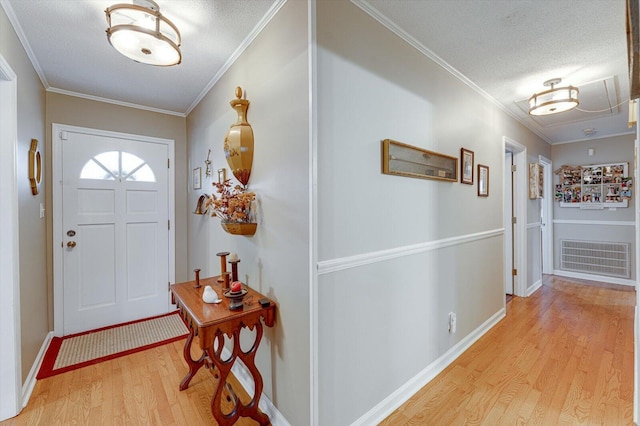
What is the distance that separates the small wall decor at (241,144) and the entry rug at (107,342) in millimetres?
1893

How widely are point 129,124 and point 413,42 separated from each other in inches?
116

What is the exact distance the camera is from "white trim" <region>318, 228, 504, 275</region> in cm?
145

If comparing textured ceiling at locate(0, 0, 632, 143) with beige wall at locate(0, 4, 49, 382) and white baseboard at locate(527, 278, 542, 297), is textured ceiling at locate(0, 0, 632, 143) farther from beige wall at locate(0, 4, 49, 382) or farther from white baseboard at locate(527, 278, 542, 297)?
white baseboard at locate(527, 278, 542, 297)

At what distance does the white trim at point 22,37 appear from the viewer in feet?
5.16

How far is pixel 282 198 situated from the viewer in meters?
1.57

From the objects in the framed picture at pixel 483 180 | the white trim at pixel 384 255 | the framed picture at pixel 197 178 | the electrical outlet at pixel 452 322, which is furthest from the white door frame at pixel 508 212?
the framed picture at pixel 197 178

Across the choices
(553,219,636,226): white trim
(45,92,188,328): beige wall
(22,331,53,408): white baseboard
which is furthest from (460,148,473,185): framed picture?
(553,219,636,226): white trim

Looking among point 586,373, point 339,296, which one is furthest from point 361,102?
point 586,373

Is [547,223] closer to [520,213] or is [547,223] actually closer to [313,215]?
[520,213]

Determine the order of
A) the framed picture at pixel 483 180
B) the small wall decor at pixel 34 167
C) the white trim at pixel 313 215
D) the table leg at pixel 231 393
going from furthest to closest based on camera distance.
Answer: the framed picture at pixel 483 180 < the small wall decor at pixel 34 167 < the table leg at pixel 231 393 < the white trim at pixel 313 215

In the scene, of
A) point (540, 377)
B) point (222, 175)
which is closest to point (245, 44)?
point (222, 175)

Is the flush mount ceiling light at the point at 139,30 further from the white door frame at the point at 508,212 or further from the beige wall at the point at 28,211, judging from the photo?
the white door frame at the point at 508,212

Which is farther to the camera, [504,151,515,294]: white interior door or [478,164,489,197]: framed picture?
[504,151,515,294]: white interior door

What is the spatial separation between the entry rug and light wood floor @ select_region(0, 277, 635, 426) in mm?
127
